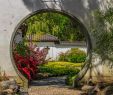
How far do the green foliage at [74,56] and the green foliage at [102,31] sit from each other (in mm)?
19586

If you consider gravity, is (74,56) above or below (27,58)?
above

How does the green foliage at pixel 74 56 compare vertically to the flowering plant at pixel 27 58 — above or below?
above

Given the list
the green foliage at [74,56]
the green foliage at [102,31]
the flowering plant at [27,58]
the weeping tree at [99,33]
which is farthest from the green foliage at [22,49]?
the green foliage at [74,56]

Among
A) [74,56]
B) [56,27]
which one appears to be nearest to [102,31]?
[74,56]

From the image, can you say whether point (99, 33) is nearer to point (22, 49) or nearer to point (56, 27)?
point (22, 49)

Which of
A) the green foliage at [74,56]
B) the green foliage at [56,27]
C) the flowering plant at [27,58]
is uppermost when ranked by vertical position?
the green foliage at [56,27]

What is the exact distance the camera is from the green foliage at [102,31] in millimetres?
14342

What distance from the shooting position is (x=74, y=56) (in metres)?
36.9

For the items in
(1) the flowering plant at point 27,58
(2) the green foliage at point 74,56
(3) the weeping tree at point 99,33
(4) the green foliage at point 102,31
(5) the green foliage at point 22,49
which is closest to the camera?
(4) the green foliage at point 102,31

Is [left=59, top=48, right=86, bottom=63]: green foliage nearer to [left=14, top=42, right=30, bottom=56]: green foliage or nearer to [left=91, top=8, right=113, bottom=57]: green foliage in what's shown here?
[left=14, top=42, right=30, bottom=56]: green foliage

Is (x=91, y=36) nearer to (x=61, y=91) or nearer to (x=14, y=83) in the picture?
(x=61, y=91)

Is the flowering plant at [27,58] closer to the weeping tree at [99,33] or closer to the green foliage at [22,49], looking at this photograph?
the green foliage at [22,49]

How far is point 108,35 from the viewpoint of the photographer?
14211 millimetres

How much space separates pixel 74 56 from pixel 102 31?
2117 centimetres
